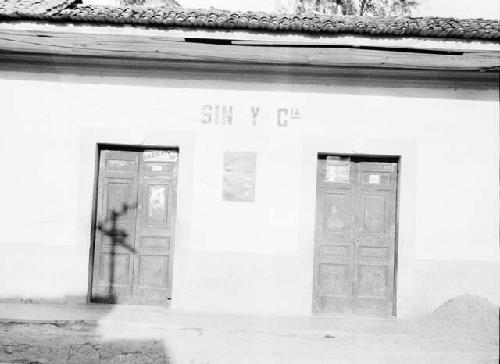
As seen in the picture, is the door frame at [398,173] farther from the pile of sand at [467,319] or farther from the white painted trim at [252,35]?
the white painted trim at [252,35]

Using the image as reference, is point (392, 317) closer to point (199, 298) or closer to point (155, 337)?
point (199, 298)

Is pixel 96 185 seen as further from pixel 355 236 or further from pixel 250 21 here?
pixel 355 236

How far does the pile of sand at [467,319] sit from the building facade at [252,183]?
0.22 metres

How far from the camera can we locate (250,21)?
636 centimetres

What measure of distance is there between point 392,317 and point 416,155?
6.98ft

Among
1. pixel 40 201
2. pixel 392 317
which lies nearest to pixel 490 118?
pixel 392 317

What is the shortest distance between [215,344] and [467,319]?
2.93 m

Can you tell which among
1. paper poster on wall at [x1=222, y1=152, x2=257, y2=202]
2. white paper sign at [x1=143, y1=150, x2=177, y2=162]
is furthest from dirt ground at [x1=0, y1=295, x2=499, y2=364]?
white paper sign at [x1=143, y1=150, x2=177, y2=162]

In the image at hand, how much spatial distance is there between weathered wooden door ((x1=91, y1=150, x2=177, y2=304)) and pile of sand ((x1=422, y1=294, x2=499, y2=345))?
3.41 m

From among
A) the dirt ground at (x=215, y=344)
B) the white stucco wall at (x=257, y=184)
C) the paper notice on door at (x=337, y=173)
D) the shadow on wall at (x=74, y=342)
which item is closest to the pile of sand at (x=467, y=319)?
the dirt ground at (x=215, y=344)

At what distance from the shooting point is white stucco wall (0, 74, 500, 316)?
20.2 feet

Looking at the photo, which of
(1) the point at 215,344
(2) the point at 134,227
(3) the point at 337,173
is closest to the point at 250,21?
(3) the point at 337,173

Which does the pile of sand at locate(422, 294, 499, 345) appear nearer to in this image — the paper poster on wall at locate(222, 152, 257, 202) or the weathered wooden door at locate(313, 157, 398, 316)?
the weathered wooden door at locate(313, 157, 398, 316)

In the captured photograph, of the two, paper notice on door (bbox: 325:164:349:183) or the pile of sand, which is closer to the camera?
the pile of sand
